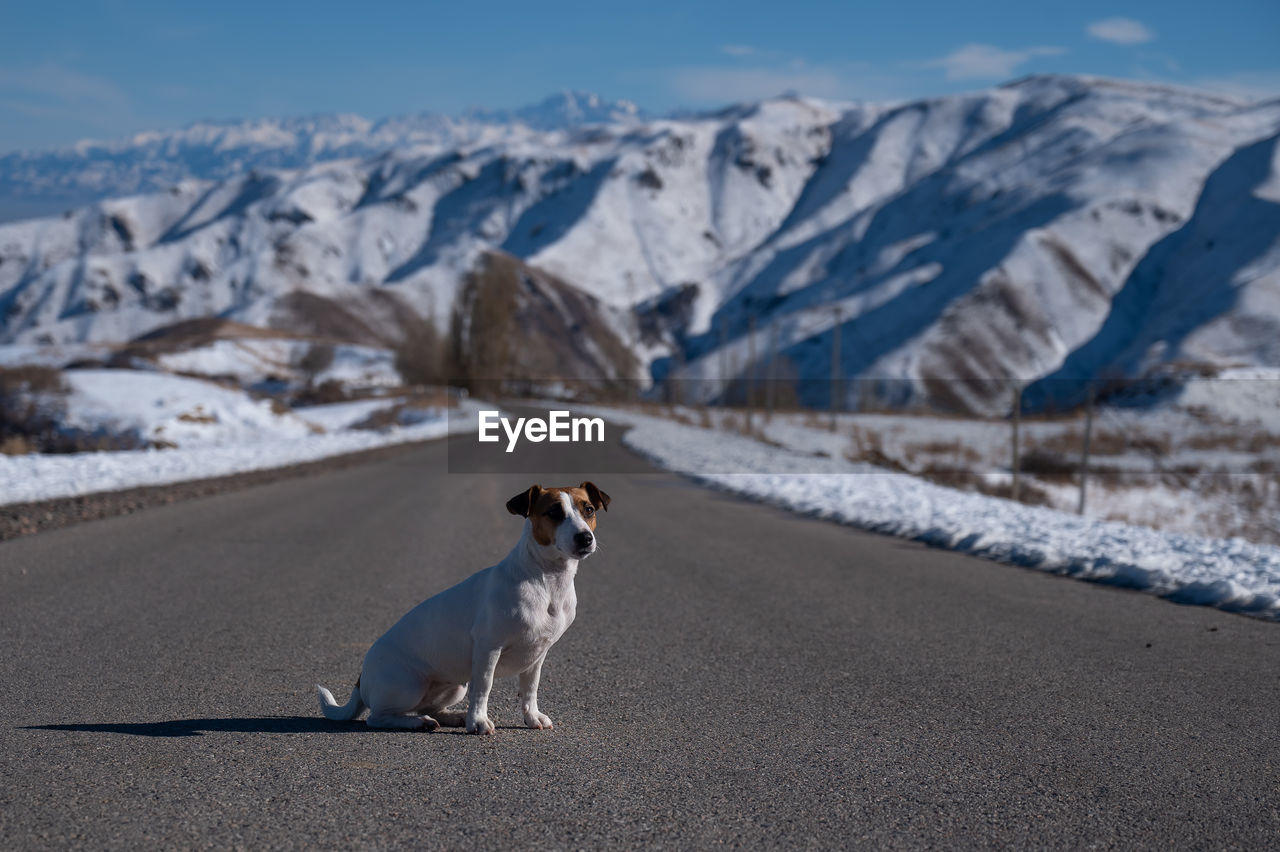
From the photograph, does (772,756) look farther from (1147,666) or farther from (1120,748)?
(1147,666)

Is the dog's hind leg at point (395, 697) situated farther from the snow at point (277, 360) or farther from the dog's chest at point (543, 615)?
the snow at point (277, 360)

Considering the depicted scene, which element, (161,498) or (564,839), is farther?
(161,498)

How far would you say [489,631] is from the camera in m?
4.39

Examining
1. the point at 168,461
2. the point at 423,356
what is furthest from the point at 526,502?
the point at 423,356

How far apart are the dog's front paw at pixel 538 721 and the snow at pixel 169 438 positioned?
12.8 m

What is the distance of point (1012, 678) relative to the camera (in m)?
6.07

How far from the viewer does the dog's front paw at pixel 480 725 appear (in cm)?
473

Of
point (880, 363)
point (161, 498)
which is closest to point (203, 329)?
point (880, 363)

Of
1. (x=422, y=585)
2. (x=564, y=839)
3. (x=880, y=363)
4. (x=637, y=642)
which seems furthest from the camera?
(x=880, y=363)

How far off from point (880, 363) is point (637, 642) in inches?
4283

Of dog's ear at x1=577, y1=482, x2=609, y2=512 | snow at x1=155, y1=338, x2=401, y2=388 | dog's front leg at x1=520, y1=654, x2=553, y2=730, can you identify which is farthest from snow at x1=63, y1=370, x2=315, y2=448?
snow at x1=155, y1=338, x2=401, y2=388

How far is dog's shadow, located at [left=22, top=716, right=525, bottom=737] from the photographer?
478cm
